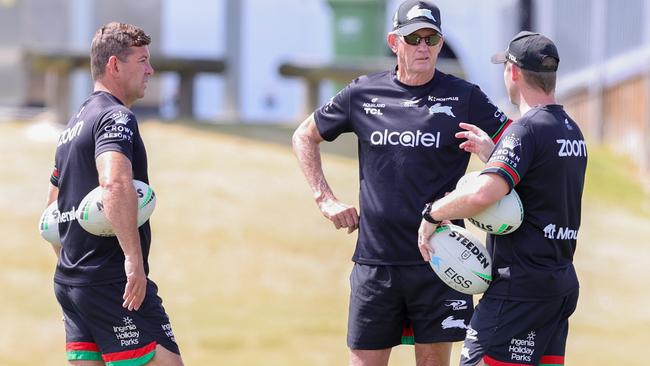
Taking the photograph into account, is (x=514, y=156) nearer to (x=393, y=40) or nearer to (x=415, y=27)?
(x=415, y=27)

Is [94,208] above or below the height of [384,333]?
above

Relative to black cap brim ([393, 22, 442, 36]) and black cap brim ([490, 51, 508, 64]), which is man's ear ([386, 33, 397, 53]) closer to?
black cap brim ([393, 22, 442, 36])

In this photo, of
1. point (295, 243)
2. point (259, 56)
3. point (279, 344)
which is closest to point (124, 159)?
point (279, 344)

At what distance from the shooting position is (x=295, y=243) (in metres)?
12.7

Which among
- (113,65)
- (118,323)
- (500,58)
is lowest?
(118,323)

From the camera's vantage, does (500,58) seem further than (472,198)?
Yes

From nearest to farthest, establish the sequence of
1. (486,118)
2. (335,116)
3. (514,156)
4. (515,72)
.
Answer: (514,156) < (515,72) < (486,118) < (335,116)

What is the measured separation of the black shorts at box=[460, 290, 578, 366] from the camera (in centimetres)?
533

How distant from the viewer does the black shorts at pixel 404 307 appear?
5.86 meters

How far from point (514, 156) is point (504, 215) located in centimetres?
26

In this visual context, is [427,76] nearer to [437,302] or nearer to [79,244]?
[437,302]

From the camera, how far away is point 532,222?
5.37 m

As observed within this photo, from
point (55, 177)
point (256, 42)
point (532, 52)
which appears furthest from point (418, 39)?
point (256, 42)

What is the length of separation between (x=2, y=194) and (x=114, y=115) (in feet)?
27.6
